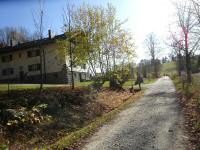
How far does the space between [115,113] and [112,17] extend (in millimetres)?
20524

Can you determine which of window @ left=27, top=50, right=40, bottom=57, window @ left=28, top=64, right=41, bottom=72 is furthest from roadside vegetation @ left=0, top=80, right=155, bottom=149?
window @ left=27, top=50, right=40, bottom=57

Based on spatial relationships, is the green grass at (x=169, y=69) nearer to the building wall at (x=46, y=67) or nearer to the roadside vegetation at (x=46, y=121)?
the building wall at (x=46, y=67)

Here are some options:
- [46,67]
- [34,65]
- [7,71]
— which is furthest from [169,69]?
[46,67]

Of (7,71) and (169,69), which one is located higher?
(169,69)

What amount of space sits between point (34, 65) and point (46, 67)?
2912 millimetres

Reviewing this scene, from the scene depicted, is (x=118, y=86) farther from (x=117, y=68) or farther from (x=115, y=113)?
(x=115, y=113)

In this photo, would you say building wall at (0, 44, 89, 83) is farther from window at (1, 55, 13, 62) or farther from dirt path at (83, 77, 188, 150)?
dirt path at (83, 77, 188, 150)

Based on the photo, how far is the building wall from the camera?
56125 mm

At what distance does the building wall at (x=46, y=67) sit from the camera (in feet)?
184

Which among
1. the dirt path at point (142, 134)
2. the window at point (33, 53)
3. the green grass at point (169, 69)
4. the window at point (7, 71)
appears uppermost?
the window at point (33, 53)

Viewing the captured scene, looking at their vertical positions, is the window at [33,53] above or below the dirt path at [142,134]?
above

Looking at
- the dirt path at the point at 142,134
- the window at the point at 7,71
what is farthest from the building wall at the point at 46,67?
the dirt path at the point at 142,134

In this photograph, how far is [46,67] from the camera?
58.2 m

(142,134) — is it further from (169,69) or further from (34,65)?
(169,69)
